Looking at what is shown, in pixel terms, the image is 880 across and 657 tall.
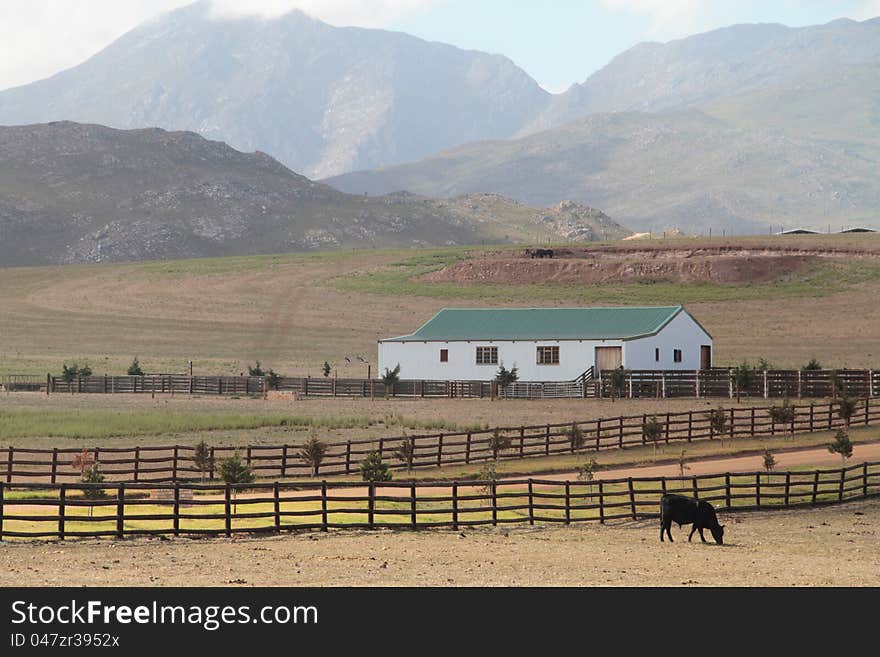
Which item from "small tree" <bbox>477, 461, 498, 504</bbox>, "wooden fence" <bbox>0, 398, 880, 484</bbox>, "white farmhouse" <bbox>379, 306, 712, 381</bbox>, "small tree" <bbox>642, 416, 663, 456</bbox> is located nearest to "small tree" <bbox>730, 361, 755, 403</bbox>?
"white farmhouse" <bbox>379, 306, 712, 381</bbox>

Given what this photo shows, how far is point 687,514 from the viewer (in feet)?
98.2

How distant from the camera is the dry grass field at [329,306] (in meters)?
107

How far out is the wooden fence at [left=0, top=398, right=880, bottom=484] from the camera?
3862cm

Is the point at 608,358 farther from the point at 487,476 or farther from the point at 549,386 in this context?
the point at 487,476

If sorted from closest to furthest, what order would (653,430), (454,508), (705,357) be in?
(454,508) → (653,430) → (705,357)

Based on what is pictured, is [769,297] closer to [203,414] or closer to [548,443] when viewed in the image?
[203,414]

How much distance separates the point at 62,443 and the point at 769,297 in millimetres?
87813

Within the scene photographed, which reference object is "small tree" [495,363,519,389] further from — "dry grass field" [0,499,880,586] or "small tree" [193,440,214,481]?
"dry grass field" [0,499,880,586]

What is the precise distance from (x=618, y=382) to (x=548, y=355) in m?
8.18

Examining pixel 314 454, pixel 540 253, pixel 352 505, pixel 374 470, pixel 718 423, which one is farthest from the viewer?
pixel 540 253

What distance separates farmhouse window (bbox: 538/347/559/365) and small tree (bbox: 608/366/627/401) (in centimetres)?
624

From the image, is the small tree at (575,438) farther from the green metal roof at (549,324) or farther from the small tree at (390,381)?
the small tree at (390,381)

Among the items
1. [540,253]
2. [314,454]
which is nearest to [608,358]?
[314,454]
